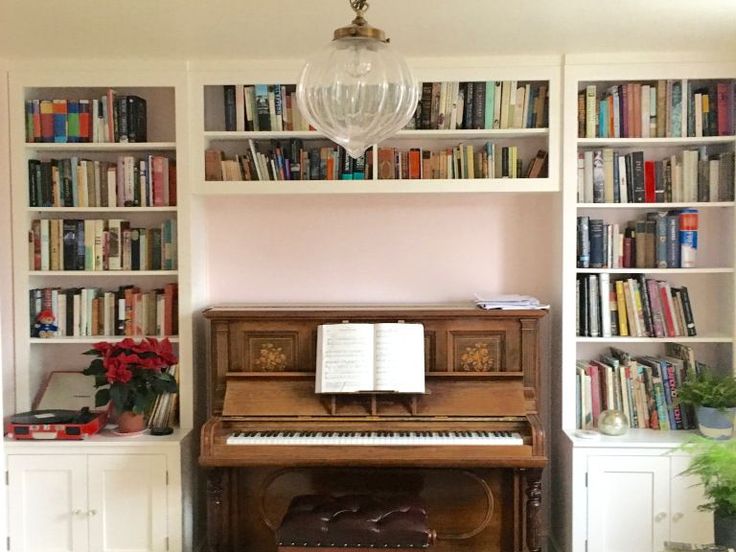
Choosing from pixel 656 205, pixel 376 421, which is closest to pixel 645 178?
pixel 656 205

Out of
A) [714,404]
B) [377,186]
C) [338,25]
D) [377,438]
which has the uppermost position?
[338,25]

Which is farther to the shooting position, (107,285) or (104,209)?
(107,285)

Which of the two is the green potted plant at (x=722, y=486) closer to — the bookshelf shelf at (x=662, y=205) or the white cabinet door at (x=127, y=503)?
the bookshelf shelf at (x=662, y=205)

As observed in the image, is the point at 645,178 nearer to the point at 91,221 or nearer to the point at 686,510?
the point at 686,510

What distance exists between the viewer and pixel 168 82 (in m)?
3.47

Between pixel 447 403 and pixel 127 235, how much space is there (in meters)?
1.69

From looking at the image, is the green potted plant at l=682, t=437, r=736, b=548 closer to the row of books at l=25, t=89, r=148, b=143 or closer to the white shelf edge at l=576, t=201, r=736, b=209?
the white shelf edge at l=576, t=201, r=736, b=209

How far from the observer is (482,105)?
138 inches

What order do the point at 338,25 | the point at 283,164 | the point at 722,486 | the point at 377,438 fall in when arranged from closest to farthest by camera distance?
1. the point at 722,486
2. the point at 338,25
3. the point at 377,438
4. the point at 283,164

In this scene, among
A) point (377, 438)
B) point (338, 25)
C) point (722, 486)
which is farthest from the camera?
point (377, 438)

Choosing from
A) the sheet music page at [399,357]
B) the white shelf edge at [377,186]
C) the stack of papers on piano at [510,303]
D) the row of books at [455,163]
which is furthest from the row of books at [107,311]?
the stack of papers on piano at [510,303]

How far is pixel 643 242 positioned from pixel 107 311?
2.53 metres

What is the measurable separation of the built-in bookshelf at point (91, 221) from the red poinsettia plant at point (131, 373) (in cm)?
16

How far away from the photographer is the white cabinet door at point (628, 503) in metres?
3.23
